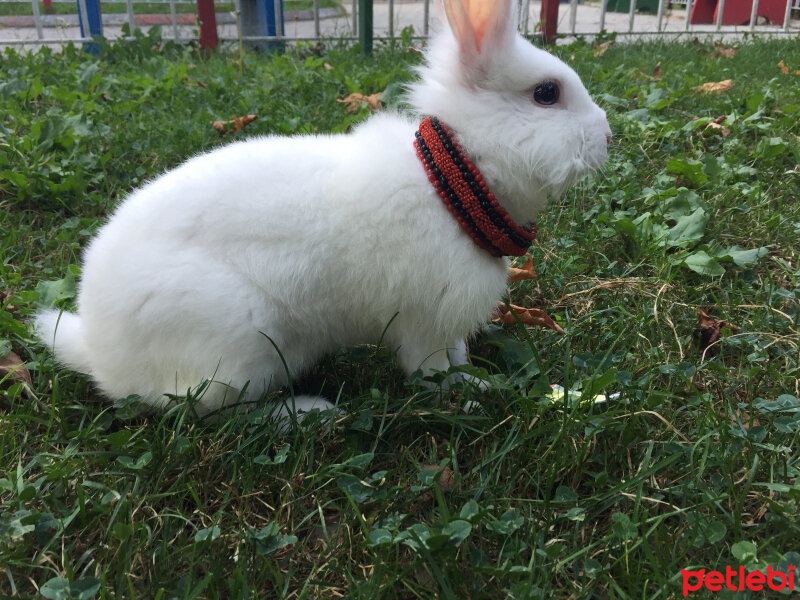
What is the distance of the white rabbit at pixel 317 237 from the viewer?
1.71 metres

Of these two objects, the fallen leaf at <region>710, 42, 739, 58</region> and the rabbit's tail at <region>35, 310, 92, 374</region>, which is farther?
the fallen leaf at <region>710, 42, 739, 58</region>

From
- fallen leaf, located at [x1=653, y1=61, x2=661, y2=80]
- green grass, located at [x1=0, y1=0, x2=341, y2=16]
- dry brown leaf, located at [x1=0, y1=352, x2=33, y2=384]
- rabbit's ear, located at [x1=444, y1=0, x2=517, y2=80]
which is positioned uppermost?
rabbit's ear, located at [x1=444, y1=0, x2=517, y2=80]

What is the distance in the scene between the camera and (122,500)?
4.87ft

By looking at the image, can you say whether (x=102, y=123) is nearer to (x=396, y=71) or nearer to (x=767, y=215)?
(x=396, y=71)

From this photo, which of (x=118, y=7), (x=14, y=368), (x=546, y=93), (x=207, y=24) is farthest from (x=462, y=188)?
(x=118, y=7)

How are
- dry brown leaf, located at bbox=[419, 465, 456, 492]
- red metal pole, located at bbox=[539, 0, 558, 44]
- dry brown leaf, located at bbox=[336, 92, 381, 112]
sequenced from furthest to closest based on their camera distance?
red metal pole, located at bbox=[539, 0, 558, 44], dry brown leaf, located at bbox=[336, 92, 381, 112], dry brown leaf, located at bbox=[419, 465, 456, 492]

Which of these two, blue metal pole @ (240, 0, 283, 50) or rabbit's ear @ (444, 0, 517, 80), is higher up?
rabbit's ear @ (444, 0, 517, 80)

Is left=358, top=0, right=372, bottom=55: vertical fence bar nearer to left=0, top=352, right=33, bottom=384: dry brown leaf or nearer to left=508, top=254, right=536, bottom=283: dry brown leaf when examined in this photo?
left=508, top=254, right=536, bottom=283: dry brown leaf

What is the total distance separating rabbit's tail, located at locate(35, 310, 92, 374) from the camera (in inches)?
75.9

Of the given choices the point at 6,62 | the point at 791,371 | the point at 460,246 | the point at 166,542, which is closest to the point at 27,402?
the point at 166,542

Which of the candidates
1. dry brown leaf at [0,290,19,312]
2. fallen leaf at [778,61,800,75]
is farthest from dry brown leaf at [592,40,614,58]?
dry brown leaf at [0,290,19,312]

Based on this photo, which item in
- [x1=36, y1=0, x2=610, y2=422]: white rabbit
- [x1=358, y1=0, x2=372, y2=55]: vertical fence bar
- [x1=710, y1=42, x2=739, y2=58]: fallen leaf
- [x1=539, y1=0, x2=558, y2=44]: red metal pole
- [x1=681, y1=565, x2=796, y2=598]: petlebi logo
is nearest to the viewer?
[x1=681, y1=565, x2=796, y2=598]: petlebi logo

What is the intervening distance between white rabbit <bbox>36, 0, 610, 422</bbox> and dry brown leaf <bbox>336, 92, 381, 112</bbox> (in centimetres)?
214

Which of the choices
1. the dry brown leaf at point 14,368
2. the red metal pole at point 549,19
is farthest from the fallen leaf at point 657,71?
the dry brown leaf at point 14,368
